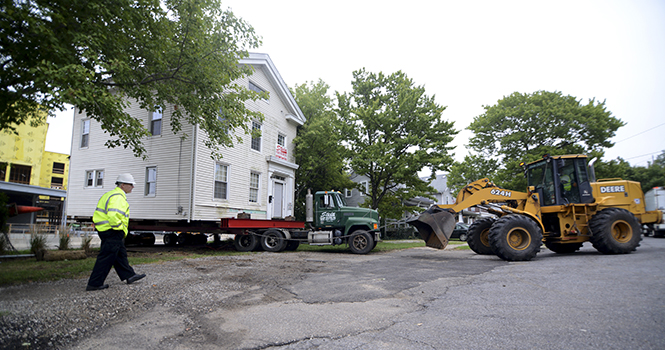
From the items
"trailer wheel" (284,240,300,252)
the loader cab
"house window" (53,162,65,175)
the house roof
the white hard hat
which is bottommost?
"trailer wheel" (284,240,300,252)

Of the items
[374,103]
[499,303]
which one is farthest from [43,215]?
[499,303]

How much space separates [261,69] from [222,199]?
25.2 feet

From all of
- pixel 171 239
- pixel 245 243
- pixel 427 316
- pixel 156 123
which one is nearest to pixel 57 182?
pixel 171 239

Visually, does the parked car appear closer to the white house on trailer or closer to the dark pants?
the white house on trailer

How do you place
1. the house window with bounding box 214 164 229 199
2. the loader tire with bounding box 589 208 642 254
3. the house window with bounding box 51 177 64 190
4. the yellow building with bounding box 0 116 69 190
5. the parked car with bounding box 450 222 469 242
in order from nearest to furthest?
the loader tire with bounding box 589 208 642 254 → the house window with bounding box 214 164 229 199 → the parked car with bounding box 450 222 469 242 → the yellow building with bounding box 0 116 69 190 → the house window with bounding box 51 177 64 190

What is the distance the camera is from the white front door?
18828mm

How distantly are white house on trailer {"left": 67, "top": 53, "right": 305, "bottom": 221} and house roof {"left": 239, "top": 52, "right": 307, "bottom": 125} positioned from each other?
0.05m

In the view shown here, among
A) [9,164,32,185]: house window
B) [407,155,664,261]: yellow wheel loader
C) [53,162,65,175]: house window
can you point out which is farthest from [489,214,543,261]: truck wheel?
[53,162,65,175]: house window

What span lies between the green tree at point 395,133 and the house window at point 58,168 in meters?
34.8

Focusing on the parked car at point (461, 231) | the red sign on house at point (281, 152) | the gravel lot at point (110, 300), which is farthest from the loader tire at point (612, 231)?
the parked car at point (461, 231)

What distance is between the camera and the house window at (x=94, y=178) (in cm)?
1641

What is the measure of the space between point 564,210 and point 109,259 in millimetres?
11860

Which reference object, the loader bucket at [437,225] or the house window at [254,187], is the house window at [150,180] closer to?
the house window at [254,187]

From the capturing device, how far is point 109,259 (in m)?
5.38
